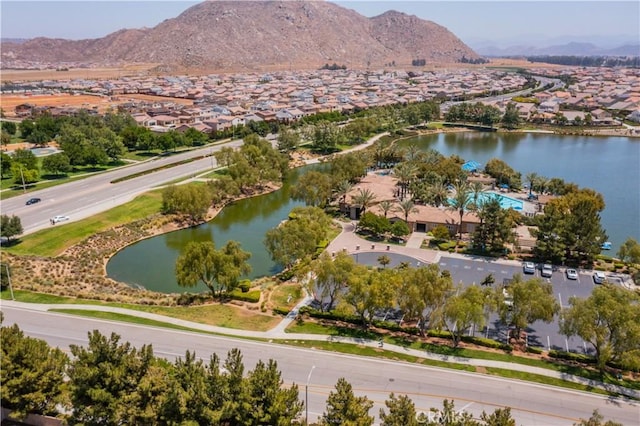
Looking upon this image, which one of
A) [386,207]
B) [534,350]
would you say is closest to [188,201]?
[386,207]

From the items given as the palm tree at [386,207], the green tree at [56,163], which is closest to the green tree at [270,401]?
the palm tree at [386,207]

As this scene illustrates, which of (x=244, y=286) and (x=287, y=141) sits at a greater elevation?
(x=287, y=141)

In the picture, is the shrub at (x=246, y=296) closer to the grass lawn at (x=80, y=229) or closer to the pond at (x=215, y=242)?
the pond at (x=215, y=242)

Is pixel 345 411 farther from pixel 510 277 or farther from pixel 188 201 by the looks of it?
pixel 188 201

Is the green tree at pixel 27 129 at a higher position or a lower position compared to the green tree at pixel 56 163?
higher

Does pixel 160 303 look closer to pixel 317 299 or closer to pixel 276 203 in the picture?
pixel 317 299

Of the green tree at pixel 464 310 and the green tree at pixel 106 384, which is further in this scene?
the green tree at pixel 464 310
